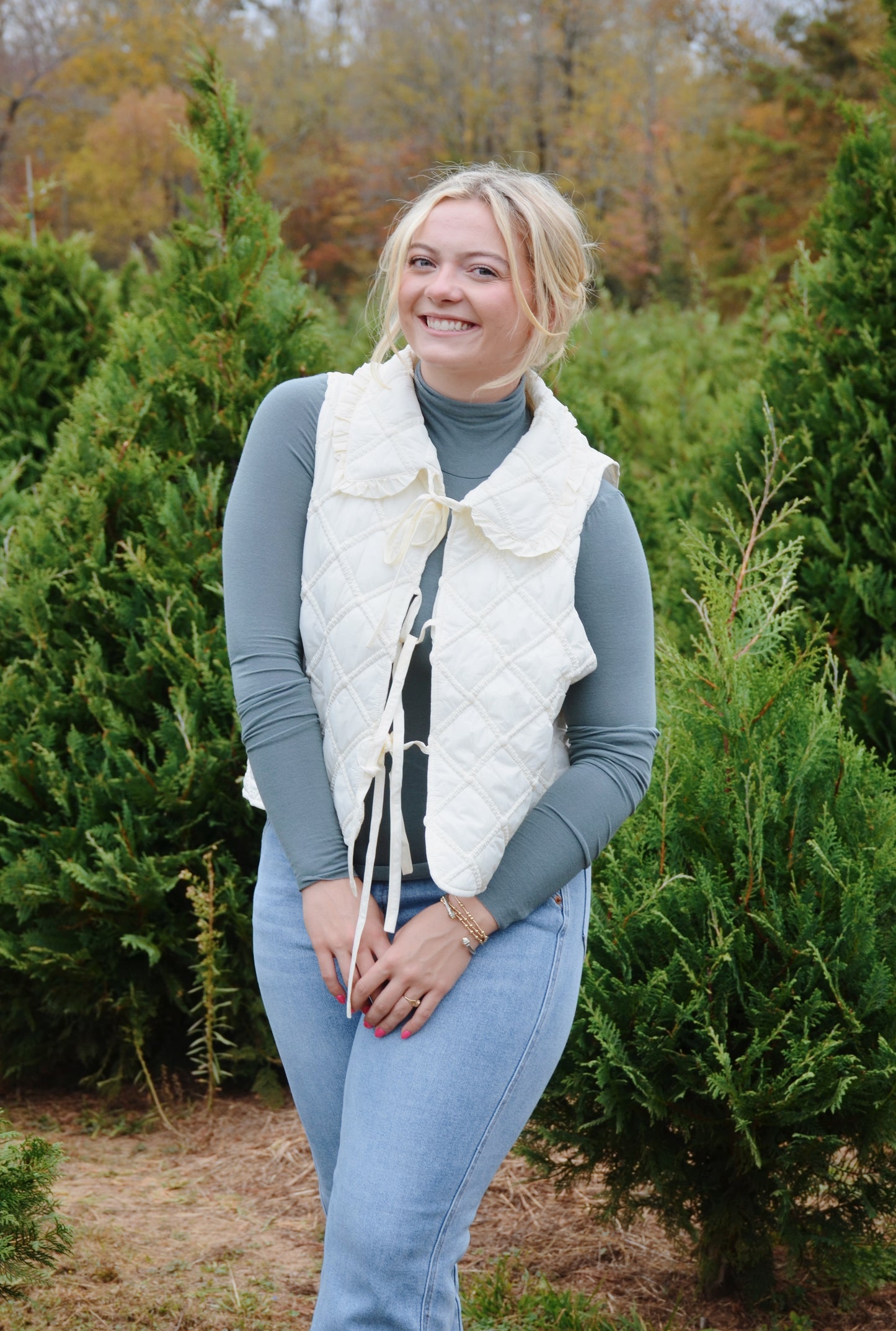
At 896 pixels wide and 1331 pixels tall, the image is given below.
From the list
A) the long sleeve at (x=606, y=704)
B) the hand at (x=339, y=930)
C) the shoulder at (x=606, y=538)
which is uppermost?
the shoulder at (x=606, y=538)

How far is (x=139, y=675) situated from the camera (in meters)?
3.65

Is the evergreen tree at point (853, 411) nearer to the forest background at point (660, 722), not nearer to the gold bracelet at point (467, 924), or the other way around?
the forest background at point (660, 722)

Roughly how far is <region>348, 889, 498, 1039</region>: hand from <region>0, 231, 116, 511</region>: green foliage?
15.3 feet

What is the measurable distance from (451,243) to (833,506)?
8.69ft

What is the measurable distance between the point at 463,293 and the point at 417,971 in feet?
3.48

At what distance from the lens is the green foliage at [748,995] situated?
97.3 inches

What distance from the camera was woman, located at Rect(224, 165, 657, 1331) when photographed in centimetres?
176

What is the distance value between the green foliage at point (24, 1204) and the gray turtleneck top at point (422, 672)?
2.54ft

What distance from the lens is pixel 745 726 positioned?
8.92 ft

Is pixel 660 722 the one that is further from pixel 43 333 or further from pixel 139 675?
pixel 43 333

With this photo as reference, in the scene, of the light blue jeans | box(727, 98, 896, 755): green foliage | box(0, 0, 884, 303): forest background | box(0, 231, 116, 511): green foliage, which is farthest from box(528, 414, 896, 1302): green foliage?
box(0, 0, 884, 303): forest background

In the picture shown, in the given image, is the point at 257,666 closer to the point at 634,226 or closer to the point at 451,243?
the point at 451,243

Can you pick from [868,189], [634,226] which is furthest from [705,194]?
[868,189]

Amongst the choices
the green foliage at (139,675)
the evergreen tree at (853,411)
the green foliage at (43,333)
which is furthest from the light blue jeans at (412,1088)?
the green foliage at (43,333)
